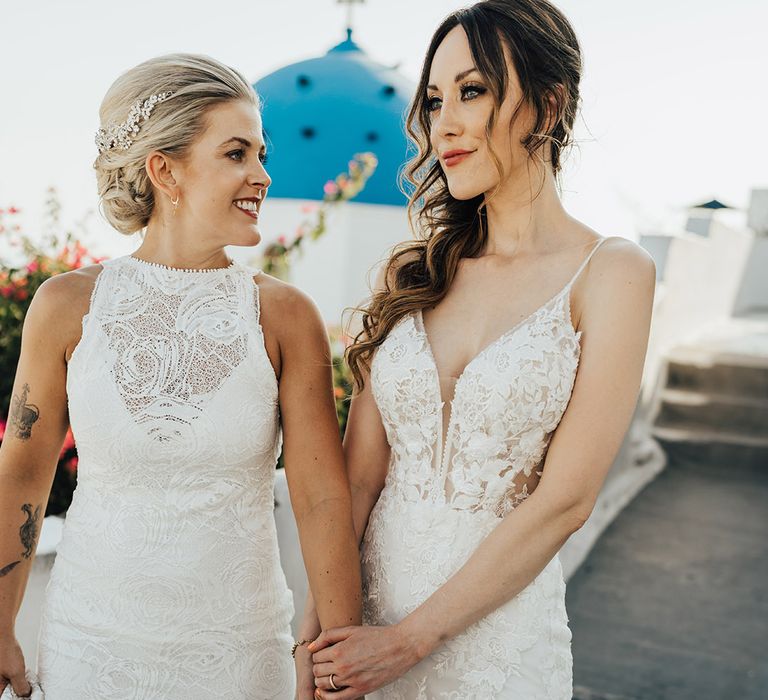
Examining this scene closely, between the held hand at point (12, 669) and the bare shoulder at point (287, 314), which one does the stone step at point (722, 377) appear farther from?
the held hand at point (12, 669)

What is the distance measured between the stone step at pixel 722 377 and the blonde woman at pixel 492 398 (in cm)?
795

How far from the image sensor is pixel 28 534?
2299mm

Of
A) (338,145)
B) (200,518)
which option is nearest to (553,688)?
(200,518)

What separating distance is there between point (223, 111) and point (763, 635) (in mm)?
4309

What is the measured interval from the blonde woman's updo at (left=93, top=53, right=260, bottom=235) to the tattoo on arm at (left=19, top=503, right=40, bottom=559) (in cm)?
76

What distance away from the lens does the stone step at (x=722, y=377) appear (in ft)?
31.7

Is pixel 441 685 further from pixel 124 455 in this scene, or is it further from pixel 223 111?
pixel 223 111

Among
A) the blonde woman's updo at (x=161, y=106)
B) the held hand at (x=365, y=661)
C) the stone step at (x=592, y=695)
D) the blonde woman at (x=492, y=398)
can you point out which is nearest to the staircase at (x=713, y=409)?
the stone step at (x=592, y=695)

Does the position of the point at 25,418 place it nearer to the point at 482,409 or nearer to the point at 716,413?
the point at 482,409

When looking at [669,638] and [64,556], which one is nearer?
[64,556]

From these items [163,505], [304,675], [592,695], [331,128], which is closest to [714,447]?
[592,695]

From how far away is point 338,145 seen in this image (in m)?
10.5

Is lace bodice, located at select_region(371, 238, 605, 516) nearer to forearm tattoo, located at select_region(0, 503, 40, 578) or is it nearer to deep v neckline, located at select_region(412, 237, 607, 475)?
deep v neckline, located at select_region(412, 237, 607, 475)

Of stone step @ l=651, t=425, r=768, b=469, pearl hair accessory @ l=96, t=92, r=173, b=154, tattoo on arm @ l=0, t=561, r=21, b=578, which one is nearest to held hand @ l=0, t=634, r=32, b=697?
tattoo on arm @ l=0, t=561, r=21, b=578
